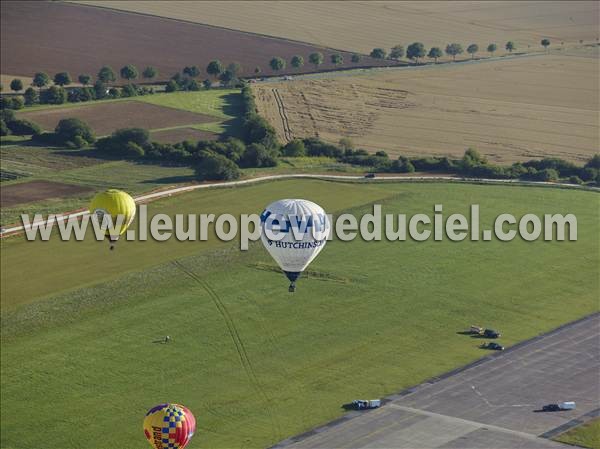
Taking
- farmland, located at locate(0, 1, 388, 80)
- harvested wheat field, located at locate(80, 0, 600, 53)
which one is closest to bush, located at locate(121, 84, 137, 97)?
farmland, located at locate(0, 1, 388, 80)

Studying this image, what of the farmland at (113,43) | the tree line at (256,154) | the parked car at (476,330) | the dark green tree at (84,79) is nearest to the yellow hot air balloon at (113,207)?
the parked car at (476,330)

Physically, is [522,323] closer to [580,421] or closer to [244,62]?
[580,421]

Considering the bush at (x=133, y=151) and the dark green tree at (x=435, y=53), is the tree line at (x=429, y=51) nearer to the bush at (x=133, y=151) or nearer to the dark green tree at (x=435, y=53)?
the dark green tree at (x=435, y=53)

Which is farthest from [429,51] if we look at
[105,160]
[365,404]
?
[365,404]

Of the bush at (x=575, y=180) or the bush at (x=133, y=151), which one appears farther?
the bush at (x=133, y=151)

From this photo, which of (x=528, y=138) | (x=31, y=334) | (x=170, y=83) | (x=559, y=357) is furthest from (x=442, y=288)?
(x=170, y=83)

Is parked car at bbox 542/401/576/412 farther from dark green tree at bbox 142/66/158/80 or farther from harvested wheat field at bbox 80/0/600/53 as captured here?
harvested wheat field at bbox 80/0/600/53
